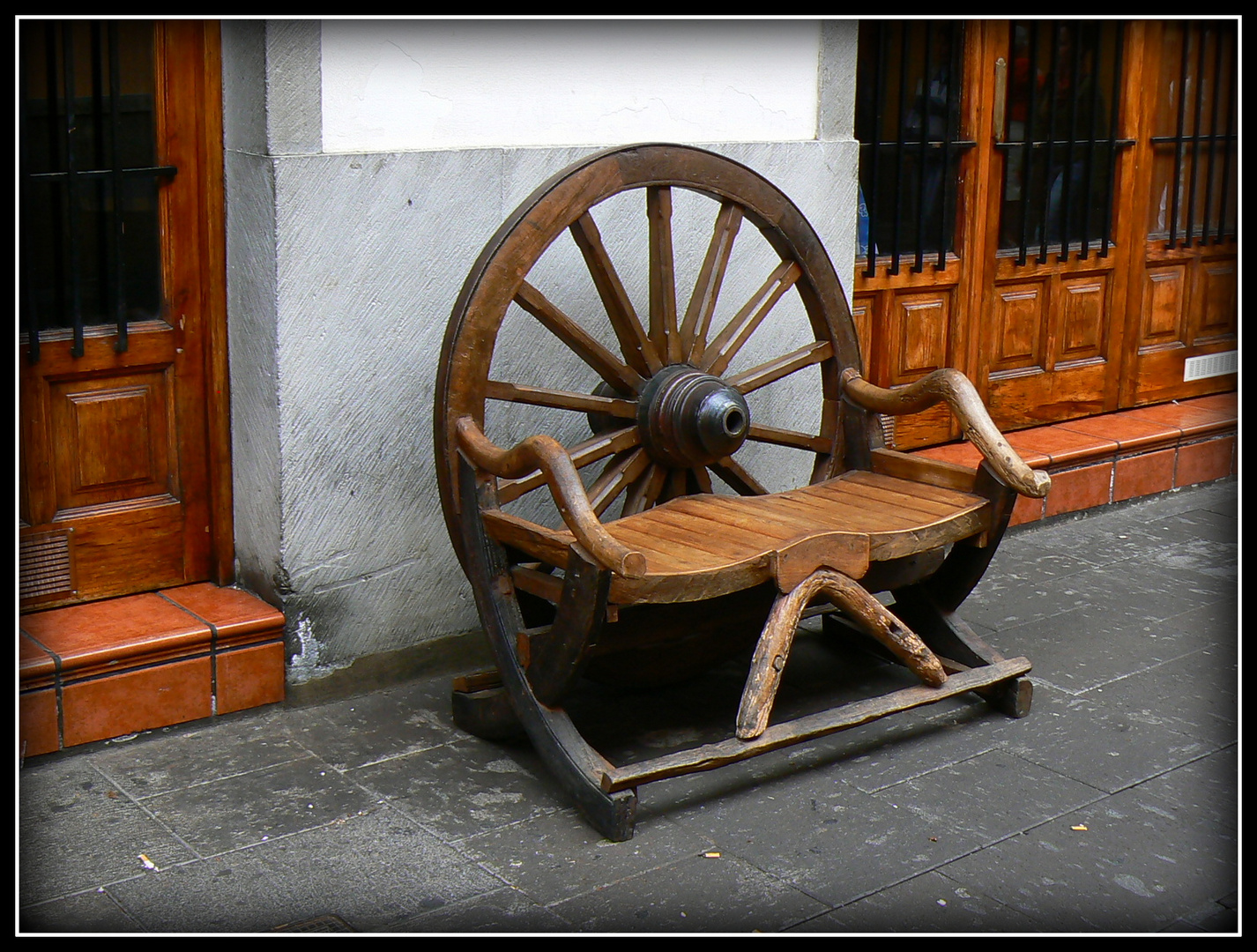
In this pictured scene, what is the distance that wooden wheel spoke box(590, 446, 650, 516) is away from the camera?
3.72 meters

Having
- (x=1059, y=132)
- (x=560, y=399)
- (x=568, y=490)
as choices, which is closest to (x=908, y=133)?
(x=1059, y=132)

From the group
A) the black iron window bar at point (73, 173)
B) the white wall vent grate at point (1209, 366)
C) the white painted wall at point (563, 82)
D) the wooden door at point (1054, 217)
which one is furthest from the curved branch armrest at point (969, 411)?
the white wall vent grate at point (1209, 366)

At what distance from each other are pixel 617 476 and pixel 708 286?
57 centimetres

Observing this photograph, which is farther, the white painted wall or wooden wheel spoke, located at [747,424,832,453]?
wooden wheel spoke, located at [747,424,832,453]

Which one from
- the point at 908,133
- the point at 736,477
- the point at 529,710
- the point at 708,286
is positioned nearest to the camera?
the point at 529,710

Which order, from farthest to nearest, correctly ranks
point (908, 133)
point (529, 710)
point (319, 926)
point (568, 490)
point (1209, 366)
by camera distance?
1. point (1209, 366)
2. point (908, 133)
3. point (529, 710)
4. point (568, 490)
5. point (319, 926)

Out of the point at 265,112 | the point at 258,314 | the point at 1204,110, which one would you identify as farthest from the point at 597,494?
the point at 1204,110

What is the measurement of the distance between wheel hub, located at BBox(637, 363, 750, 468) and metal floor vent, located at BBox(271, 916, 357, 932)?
56.1 inches

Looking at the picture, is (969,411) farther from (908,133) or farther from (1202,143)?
(1202,143)

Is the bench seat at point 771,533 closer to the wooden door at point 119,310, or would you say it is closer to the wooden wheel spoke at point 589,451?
the wooden wheel spoke at point 589,451

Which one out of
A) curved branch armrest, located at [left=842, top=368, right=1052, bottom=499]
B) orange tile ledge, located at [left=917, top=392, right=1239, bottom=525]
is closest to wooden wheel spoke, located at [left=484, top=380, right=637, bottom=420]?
curved branch armrest, located at [left=842, top=368, right=1052, bottom=499]

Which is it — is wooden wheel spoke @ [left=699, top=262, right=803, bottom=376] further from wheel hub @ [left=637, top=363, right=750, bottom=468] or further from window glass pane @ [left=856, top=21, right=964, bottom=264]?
window glass pane @ [left=856, top=21, right=964, bottom=264]

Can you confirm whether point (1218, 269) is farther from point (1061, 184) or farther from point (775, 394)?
point (775, 394)

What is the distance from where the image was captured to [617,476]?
3779 mm
